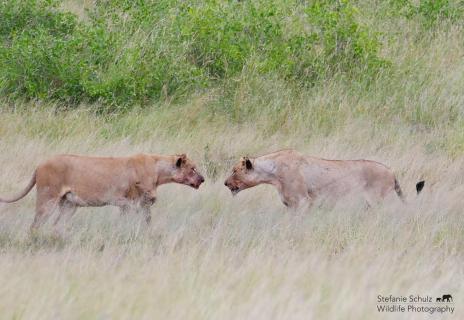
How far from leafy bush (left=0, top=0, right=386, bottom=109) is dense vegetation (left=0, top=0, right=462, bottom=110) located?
0.01 meters

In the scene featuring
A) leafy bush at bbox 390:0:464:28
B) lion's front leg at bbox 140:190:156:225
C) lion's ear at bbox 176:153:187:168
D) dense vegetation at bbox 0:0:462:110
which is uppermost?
lion's ear at bbox 176:153:187:168

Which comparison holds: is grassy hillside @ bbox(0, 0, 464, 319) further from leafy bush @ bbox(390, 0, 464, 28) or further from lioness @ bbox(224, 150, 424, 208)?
lioness @ bbox(224, 150, 424, 208)

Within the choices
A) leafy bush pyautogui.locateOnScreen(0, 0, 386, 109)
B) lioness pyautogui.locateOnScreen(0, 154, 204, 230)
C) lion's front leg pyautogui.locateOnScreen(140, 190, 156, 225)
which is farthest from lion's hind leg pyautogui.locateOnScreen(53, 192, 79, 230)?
leafy bush pyautogui.locateOnScreen(0, 0, 386, 109)

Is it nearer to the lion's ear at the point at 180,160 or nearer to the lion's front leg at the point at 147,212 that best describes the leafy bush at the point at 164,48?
the lion's ear at the point at 180,160

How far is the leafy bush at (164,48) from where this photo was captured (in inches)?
578

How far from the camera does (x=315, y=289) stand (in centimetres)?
698

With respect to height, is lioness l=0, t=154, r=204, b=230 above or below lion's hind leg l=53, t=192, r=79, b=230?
above

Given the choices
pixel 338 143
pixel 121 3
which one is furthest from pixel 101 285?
pixel 121 3

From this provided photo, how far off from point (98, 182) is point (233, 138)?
4.21 meters

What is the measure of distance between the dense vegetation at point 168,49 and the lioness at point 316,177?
4479 mm

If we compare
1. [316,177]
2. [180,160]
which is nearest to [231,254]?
[180,160]

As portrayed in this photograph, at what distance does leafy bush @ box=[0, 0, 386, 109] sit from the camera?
1469 cm

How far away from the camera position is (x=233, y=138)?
1371 cm

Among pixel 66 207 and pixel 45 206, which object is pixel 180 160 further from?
pixel 45 206
